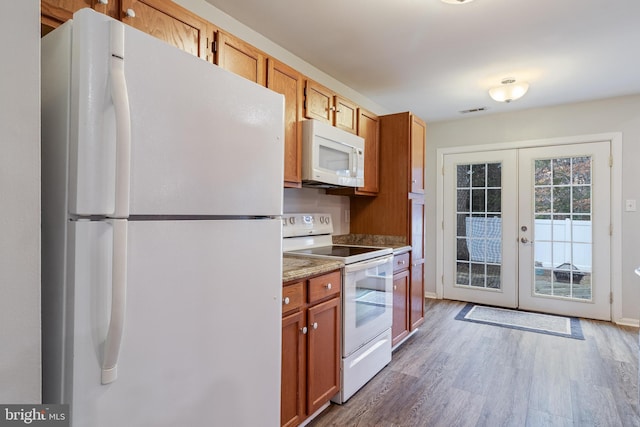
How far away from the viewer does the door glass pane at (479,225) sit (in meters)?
4.33

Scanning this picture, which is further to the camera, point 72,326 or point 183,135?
point 183,135

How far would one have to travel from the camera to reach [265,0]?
2.06 meters

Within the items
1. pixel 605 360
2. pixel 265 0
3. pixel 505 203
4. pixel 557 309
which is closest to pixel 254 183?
pixel 265 0

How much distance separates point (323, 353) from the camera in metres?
2.00

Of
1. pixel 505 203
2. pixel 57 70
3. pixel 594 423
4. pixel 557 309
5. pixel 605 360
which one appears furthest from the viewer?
pixel 505 203

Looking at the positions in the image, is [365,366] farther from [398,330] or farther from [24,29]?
[24,29]

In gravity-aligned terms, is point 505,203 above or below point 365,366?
above

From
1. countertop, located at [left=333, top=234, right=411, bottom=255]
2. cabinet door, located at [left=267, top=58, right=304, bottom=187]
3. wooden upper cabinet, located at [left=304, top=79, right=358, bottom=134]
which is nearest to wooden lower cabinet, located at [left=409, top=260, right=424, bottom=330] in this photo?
countertop, located at [left=333, top=234, right=411, bottom=255]

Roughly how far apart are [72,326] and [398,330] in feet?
8.52

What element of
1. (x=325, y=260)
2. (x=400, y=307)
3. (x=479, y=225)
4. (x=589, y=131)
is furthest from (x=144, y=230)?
(x=589, y=131)

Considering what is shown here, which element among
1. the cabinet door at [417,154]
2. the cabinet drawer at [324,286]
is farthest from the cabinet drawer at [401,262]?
the cabinet drawer at [324,286]

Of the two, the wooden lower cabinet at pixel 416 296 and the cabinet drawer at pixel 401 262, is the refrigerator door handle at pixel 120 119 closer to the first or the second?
the cabinet drawer at pixel 401 262

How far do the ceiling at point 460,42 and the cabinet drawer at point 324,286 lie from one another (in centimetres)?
163

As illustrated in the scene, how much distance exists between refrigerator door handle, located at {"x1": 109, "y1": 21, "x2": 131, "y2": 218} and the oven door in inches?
59.0
